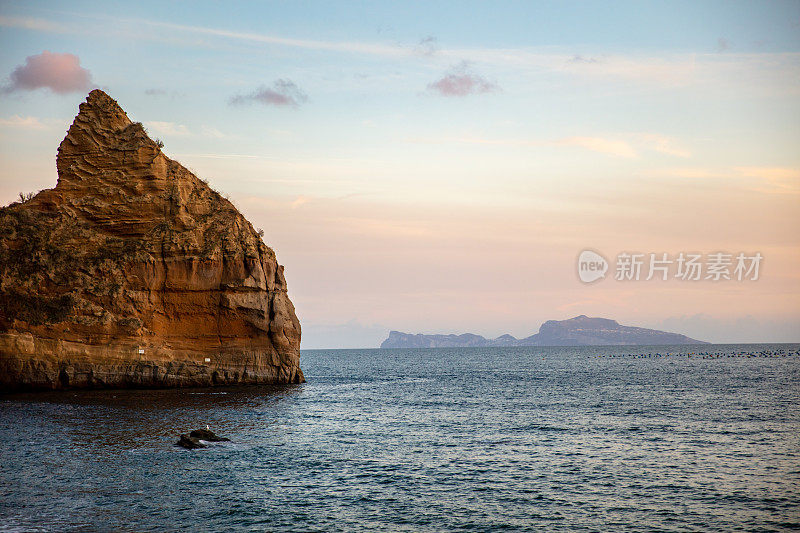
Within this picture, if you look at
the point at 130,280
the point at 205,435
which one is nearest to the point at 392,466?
the point at 205,435

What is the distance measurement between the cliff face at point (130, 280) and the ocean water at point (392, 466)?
4.28 meters

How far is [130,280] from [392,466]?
144ft

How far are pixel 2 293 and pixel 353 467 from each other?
152 feet

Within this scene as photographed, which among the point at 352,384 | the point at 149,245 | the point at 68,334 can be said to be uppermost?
the point at 149,245

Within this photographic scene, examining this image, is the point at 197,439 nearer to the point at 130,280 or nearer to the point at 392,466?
the point at 392,466

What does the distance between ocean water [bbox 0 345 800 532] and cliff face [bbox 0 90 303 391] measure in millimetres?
4278

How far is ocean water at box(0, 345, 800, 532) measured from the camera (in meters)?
25.3

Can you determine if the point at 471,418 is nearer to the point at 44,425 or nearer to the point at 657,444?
the point at 657,444

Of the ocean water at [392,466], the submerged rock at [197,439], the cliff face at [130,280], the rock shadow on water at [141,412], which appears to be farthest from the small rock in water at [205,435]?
the cliff face at [130,280]

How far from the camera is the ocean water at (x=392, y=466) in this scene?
25344 millimetres

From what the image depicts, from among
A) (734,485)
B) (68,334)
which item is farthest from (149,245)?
(734,485)

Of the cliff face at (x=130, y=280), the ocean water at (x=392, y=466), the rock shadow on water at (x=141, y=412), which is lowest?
the rock shadow on water at (x=141, y=412)

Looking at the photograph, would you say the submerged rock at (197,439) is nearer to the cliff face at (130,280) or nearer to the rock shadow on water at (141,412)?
the rock shadow on water at (141,412)

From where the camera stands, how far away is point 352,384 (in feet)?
292
